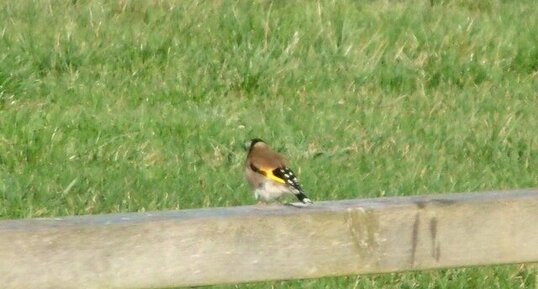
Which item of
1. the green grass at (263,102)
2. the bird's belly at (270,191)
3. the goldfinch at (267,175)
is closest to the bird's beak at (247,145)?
the green grass at (263,102)

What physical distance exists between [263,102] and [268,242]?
16.8 ft

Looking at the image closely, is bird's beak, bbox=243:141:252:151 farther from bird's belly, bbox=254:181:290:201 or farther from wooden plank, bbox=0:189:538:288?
wooden plank, bbox=0:189:538:288

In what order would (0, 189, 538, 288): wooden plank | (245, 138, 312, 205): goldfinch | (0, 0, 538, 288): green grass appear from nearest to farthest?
(0, 189, 538, 288): wooden plank
(245, 138, 312, 205): goldfinch
(0, 0, 538, 288): green grass

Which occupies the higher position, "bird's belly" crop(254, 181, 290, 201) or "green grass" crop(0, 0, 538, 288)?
"bird's belly" crop(254, 181, 290, 201)

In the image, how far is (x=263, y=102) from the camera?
869 centimetres

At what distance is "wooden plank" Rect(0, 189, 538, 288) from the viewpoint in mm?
3355

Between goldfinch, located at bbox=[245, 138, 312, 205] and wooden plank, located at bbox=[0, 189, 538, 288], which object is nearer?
wooden plank, located at bbox=[0, 189, 538, 288]

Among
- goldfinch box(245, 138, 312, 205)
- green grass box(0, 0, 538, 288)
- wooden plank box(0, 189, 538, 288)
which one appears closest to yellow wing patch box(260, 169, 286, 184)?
goldfinch box(245, 138, 312, 205)

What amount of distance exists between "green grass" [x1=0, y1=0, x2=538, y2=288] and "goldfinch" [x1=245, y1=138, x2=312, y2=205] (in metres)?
0.47

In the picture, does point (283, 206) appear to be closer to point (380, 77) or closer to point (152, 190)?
point (152, 190)

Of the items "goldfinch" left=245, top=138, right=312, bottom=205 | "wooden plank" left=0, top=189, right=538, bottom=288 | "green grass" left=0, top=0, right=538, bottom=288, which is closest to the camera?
"wooden plank" left=0, top=189, right=538, bottom=288

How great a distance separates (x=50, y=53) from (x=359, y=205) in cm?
546

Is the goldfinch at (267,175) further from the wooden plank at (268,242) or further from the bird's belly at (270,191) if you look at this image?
the wooden plank at (268,242)

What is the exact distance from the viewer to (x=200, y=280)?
11.6 feet
